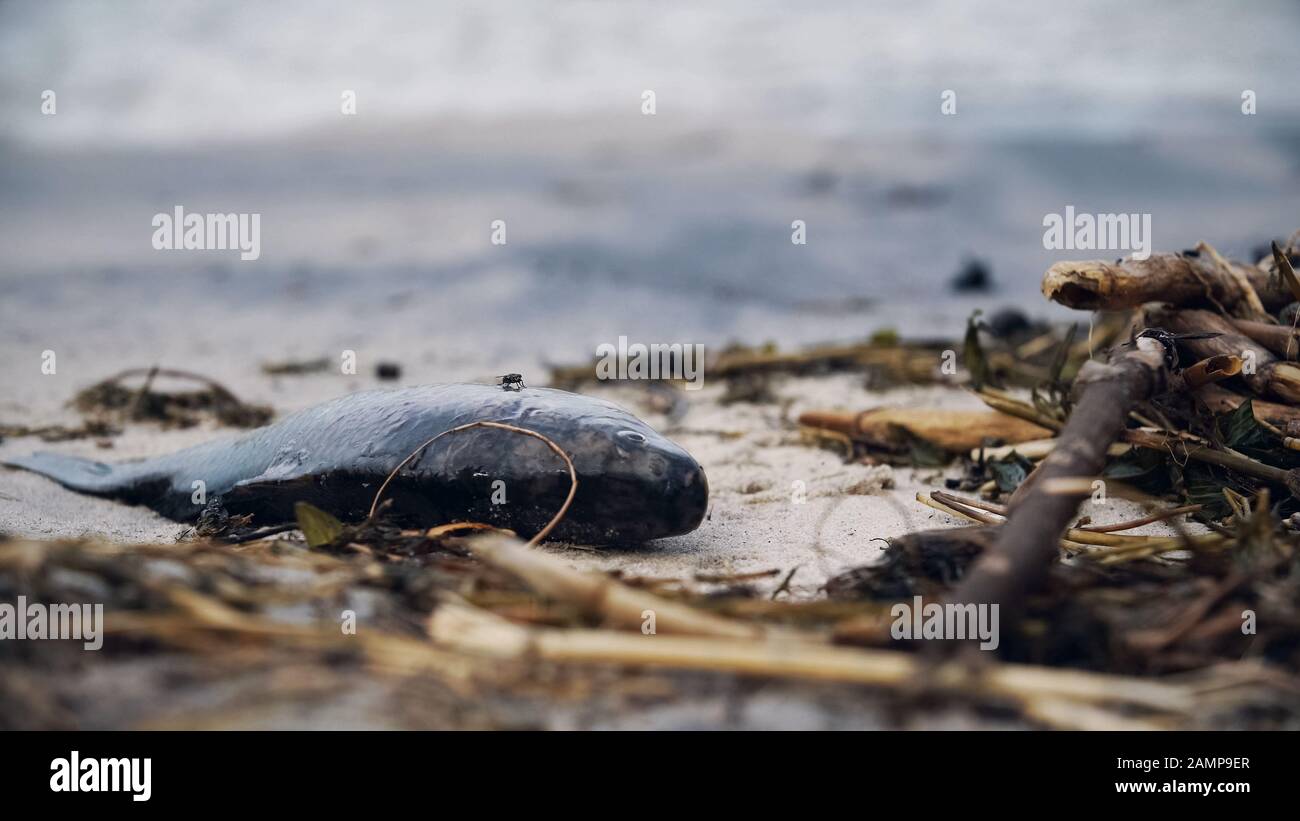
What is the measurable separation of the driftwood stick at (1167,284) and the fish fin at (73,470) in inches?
137

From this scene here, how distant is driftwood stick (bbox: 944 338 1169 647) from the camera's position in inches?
79.7

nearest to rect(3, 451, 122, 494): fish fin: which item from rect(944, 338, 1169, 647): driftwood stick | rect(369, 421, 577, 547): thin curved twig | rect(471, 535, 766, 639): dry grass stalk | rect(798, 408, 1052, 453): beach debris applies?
rect(369, 421, 577, 547): thin curved twig

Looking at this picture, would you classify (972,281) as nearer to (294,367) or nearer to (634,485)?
(294,367)

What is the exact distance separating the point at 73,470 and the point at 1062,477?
148 inches

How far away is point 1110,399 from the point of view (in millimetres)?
2584

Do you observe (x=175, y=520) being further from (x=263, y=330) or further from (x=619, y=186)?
(x=619, y=186)

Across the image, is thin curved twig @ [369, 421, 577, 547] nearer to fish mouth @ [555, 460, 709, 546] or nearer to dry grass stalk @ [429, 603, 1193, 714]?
fish mouth @ [555, 460, 709, 546]

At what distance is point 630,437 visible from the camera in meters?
3.19

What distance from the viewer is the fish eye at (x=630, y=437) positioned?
3.18m

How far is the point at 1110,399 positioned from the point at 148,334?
24.5ft

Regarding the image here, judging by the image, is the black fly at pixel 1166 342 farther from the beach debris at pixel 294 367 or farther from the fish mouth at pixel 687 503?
the beach debris at pixel 294 367

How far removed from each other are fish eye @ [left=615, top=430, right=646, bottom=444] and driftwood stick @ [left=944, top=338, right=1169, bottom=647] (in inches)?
44.3

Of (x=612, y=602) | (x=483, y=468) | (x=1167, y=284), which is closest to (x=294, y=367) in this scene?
(x=483, y=468)

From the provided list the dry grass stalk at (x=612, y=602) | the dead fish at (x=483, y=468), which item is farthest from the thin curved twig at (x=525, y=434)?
the dry grass stalk at (x=612, y=602)
